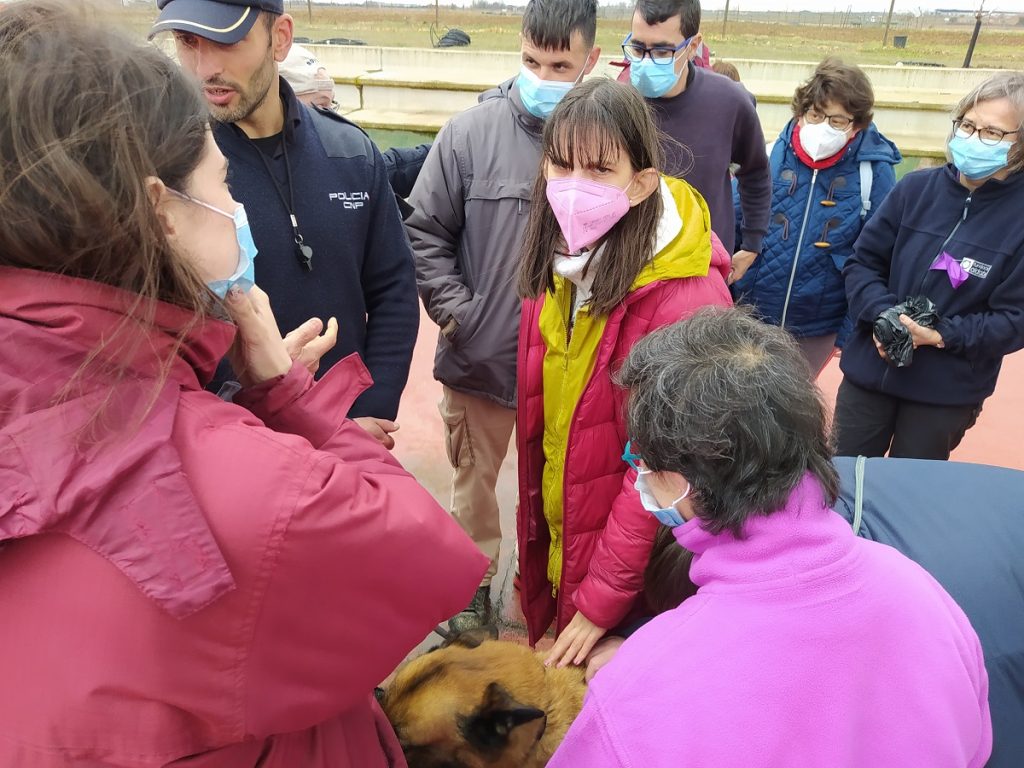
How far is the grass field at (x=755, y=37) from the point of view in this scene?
2767 centimetres

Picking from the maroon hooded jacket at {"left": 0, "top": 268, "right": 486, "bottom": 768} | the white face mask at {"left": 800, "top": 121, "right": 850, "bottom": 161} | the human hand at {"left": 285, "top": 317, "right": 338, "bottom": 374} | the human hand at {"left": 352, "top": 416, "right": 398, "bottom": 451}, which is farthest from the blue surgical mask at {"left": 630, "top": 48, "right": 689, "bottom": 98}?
the maroon hooded jacket at {"left": 0, "top": 268, "right": 486, "bottom": 768}

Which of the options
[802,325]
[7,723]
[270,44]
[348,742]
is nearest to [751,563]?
[348,742]

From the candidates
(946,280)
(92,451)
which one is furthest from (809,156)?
(92,451)

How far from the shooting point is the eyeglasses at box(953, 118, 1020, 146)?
109 inches

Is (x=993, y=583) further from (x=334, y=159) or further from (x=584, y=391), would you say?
(x=334, y=159)

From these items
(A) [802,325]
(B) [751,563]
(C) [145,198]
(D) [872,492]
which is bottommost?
(A) [802,325]

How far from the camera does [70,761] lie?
Result: 896 millimetres

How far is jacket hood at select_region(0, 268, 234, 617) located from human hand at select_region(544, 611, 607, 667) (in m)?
1.38

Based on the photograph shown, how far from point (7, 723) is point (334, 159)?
5.71ft

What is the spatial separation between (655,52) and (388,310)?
1.86 m

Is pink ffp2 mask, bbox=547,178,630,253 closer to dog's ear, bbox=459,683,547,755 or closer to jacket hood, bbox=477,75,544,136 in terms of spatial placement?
jacket hood, bbox=477,75,544,136

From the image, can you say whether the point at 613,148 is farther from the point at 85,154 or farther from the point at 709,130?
the point at 709,130

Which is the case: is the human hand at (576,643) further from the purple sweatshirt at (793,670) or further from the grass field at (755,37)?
the grass field at (755,37)

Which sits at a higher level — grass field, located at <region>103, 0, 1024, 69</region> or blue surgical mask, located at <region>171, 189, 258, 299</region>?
blue surgical mask, located at <region>171, 189, 258, 299</region>
